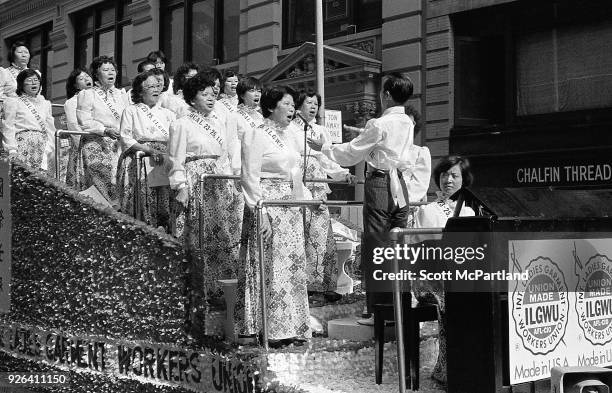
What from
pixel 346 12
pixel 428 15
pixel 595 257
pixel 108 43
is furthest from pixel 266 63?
pixel 595 257

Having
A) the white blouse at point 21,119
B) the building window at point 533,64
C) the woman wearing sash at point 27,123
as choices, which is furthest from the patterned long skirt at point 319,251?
the building window at point 533,64

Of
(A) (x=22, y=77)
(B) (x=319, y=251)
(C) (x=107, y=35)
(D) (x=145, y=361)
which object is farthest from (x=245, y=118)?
(C) (x=107, y=35)

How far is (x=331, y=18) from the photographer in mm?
18188

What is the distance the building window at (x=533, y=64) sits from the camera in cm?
1391

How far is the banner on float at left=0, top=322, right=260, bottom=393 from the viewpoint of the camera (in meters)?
5.67

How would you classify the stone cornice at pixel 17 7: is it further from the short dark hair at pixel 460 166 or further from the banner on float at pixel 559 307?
the banner on float at pixel 559 307

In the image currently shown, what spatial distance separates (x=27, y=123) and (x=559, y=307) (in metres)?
8.00

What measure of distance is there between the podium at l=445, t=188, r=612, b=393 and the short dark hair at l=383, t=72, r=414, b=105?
159 centimetres

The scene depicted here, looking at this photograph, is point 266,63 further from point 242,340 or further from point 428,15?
point 242,340

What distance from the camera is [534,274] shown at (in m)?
4.91

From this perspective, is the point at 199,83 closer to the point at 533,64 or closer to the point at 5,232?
the point at 5,232

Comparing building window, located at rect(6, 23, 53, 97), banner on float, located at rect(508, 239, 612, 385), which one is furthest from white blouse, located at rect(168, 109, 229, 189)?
building window, located at rect(6, 23, 53, 97)

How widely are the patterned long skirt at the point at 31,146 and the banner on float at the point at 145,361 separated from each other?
4.46m

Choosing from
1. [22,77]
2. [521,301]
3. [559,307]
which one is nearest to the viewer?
[521,301]
